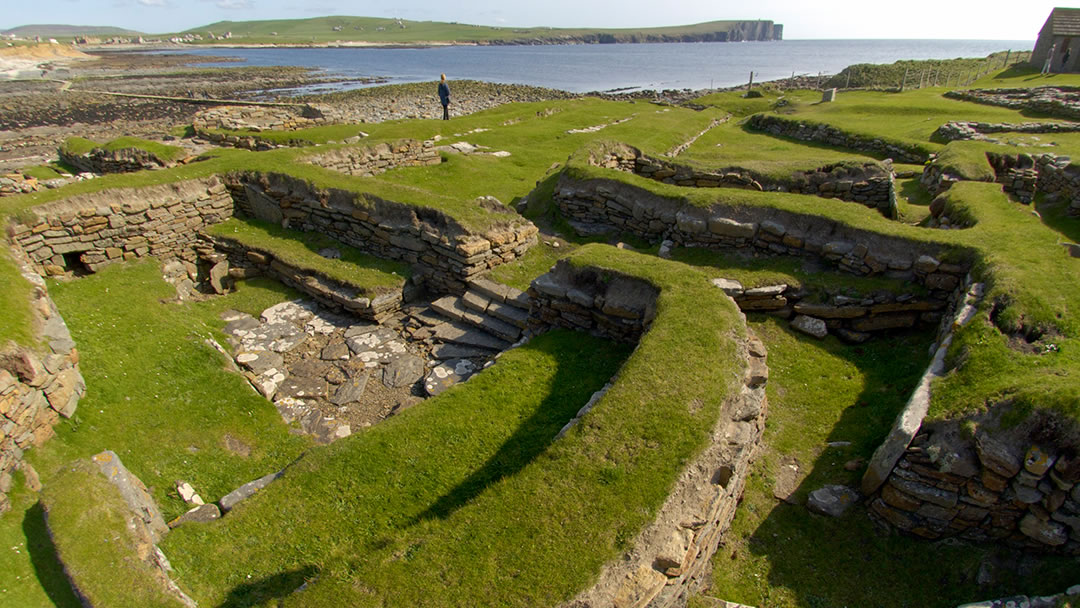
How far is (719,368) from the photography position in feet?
22.5

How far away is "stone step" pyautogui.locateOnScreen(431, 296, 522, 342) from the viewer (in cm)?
1066

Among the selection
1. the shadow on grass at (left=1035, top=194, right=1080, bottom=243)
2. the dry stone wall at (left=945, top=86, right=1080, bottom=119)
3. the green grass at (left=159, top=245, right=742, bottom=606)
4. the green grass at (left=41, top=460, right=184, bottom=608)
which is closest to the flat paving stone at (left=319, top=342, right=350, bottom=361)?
the green grass at (left=159, top=245, right=742, bottom=606)

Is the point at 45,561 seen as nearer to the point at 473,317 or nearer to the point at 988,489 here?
the point at 473,317

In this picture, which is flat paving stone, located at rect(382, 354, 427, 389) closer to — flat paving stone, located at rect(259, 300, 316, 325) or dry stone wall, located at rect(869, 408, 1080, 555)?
flat paving stone, located at rect(259, 300, 316, 325)

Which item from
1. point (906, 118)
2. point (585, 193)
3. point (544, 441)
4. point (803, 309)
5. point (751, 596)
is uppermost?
point (906, 118)

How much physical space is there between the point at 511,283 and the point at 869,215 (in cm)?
785

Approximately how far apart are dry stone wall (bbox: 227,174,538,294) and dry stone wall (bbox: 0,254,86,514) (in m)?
6.30

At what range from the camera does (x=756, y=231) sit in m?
11.4

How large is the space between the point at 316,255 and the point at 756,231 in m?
10.6

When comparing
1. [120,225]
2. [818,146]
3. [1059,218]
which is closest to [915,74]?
[818,146]

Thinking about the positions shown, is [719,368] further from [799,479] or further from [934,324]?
[934,324]

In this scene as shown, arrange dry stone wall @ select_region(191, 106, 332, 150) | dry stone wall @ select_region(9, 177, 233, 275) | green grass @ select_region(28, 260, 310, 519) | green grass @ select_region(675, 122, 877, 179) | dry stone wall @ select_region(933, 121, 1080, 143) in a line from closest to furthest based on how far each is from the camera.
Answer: green grass @ select_region(28, 260, 310, 519) → dry stone wall @ select_region(9, 177, 233, 275) → green grass @ select_region(675, 122, 877, 179) → dry stone wall @ select_region(933, 121, 1080, 143) → dry stone wall @ select_region(191, 106, 332, 150)

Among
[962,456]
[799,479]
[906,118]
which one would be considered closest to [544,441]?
[799,479]

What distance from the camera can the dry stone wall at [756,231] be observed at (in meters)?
9.82
